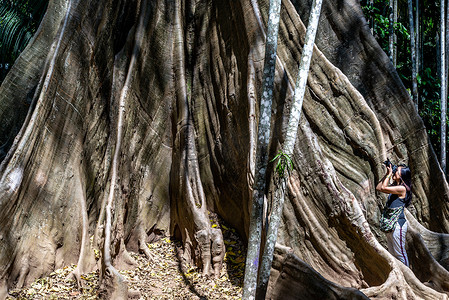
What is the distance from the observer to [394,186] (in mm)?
4676

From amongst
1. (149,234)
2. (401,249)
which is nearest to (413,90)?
(401,249)

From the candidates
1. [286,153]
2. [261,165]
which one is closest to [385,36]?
[286,153]

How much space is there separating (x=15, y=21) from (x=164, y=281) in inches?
278

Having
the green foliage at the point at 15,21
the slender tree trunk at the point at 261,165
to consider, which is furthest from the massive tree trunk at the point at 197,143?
the green foliage at the point at 15,21

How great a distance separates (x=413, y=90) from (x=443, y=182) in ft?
21.0

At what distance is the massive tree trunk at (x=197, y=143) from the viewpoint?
4.78 meters

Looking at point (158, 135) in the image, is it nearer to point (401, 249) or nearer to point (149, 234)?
point (149, 234)

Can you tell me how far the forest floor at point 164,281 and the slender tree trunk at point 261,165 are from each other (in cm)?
118

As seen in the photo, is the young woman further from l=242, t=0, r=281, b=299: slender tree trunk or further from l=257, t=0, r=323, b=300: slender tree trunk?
l=242, t=0, r=281, b=299: slender tree trunk

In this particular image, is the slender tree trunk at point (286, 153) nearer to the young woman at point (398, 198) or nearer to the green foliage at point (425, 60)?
the young woman at point (398, 198)

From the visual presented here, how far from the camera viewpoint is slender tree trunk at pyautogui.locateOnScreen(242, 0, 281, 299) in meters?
3.85

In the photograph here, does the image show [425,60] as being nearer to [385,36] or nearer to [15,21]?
[385,36]

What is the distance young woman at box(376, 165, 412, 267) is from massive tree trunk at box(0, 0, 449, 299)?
35 centimetres

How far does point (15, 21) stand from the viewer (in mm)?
9164
